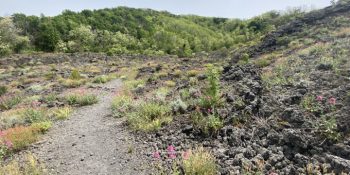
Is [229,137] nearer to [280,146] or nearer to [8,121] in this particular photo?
[280,146]

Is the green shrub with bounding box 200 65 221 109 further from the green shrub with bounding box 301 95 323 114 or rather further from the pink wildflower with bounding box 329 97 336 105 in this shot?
the pink wildflower with bounding box 329 97 336 105

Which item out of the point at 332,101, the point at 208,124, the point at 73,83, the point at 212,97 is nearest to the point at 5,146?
the point at 208,124

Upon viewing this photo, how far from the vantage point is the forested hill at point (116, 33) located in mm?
66375

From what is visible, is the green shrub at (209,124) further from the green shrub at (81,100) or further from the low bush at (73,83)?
the low bush at (73,83)

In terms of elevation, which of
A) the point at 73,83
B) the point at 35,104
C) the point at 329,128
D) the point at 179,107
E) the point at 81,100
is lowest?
the point at 73,83

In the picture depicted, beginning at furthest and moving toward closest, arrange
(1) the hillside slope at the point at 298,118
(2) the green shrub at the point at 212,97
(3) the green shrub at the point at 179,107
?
(3) the green shrub at the point at 179,107 < (2) the green shrub at the point at 212,97 < (1) the hillside slope at the point at 298,118

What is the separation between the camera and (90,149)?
10352 millimetres

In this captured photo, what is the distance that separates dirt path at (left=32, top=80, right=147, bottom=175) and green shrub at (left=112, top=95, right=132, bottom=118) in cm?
43

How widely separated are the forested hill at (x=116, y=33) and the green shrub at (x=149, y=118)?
154ft

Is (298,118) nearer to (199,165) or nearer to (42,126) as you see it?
(199,165)

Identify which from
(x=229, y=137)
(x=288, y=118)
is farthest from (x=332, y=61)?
(x=229, y=137)

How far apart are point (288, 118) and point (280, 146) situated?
1.54 metres

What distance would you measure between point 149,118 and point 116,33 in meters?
74.0

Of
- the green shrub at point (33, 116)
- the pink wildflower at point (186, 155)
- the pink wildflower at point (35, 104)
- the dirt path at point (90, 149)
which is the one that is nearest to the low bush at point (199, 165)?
the pink wildflower at point (186, 155)
